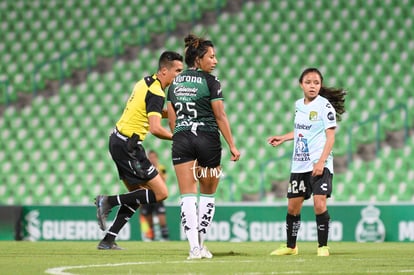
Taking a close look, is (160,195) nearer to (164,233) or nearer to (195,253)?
(195,253)

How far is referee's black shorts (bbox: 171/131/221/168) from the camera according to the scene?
8703 millimetres

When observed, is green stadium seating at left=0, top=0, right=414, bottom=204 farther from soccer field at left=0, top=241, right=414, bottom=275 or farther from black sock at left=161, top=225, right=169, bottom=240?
soccer field at left=0, top=241, right=414, bottom=275

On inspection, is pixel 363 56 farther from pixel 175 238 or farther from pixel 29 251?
pixel 29 251

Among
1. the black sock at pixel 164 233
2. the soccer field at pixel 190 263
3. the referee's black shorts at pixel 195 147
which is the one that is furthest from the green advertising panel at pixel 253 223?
the referee's black shorts at pixel 195 147

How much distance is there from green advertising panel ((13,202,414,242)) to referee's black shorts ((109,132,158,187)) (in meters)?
5.67

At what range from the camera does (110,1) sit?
23.2 metres

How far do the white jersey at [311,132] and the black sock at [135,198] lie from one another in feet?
5.35

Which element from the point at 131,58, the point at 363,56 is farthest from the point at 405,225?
the point at 131,58

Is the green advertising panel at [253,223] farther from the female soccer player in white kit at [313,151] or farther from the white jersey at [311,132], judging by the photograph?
the white jersey at [311,132]

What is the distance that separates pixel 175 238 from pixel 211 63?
8105mm

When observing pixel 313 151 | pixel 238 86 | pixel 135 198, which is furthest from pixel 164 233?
pixel 313 151

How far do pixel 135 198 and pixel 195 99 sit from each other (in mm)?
2097

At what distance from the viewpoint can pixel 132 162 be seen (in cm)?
1039

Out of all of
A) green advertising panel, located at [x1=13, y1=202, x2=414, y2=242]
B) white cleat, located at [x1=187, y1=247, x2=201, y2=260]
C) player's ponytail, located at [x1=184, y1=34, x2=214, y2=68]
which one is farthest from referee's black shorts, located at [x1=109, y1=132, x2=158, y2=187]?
green advertising panel, located at [x1=13, y1=202, x2=414, y2=242]
